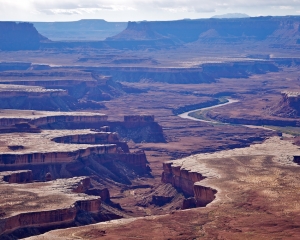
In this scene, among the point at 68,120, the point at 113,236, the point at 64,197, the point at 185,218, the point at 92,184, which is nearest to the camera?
the point at 113,236

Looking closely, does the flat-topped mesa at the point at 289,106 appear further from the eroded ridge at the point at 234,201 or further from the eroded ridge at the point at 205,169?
the eroded ridge at the point at 234,201

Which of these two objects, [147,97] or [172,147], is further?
[147,97]

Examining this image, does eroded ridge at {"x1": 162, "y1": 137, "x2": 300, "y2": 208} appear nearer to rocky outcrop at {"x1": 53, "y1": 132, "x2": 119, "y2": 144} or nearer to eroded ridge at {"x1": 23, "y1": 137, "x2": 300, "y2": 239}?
eroded ridge at {"x1": 23, "y1": 137, "x2": 300, "y2": 239}

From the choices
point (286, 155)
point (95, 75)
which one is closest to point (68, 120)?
point (286, 155)

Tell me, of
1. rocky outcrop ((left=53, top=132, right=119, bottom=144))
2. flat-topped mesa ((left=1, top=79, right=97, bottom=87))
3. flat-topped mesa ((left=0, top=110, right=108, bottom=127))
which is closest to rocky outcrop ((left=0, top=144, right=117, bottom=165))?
rocky outcrop ((left=53, top=132, right=119, bottom=144))

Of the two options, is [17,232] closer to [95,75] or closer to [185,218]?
[185,218]

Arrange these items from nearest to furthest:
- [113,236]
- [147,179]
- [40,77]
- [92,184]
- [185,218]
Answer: [113,236]
[185,218]
[92,184]
[147,179]
[40,77]

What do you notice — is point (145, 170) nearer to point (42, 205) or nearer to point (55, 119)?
point (55, 119)
